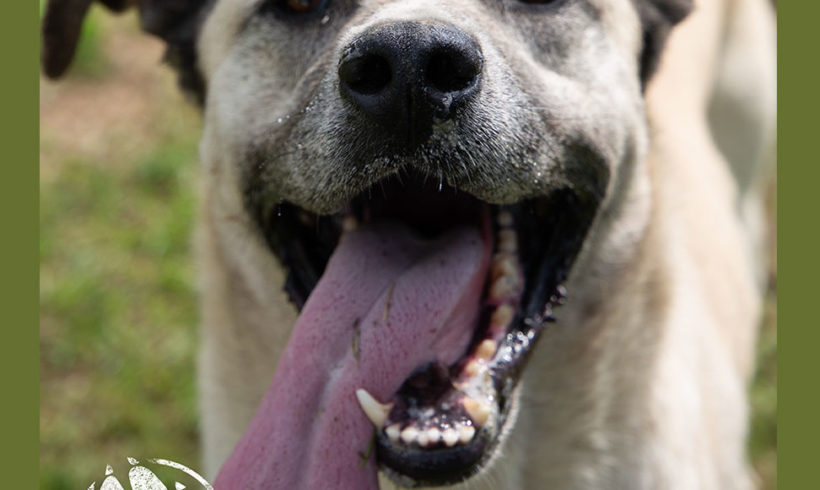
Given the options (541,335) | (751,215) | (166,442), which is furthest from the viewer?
(751,215)

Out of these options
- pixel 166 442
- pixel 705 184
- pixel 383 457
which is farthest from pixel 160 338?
pixel 383 457

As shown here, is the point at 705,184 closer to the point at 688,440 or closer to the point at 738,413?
the point at 738,413

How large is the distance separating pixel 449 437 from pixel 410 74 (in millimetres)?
814

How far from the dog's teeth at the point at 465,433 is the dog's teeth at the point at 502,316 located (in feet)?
1.10

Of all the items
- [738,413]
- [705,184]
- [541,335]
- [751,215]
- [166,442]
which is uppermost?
[541,335]

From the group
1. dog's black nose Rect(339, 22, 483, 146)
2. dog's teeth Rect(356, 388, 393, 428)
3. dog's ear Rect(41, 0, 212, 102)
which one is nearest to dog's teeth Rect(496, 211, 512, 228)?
dog's black nose Rect(339, 22, 483, 146)

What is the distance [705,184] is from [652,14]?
1.28m

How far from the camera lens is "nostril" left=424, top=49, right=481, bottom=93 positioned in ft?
7.16

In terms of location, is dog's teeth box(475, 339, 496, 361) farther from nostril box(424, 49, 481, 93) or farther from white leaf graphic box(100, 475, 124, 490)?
white leaf graphic box(100, 475, 124, 490)

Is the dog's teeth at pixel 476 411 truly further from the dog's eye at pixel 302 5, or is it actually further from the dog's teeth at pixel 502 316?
the dog's eye at pixel 302 5

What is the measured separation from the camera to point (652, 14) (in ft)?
10.1

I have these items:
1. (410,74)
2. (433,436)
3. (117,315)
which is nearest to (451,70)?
(410,74)

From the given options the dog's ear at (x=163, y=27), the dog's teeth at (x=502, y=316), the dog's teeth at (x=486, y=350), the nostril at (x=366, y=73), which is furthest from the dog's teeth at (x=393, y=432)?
the dog's ear at (x=163, y=27)

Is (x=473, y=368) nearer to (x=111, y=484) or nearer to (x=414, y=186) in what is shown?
(x=414, y=186)
